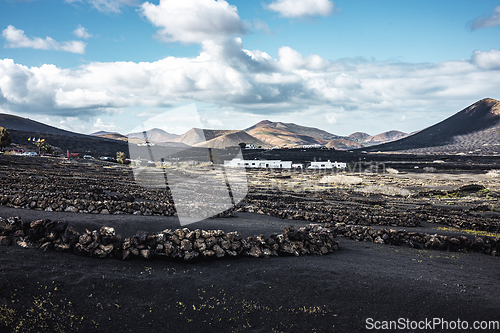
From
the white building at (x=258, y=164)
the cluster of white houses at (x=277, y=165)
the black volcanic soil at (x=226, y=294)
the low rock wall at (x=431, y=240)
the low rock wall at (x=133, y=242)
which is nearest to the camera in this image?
the black volcanic soil at (x=226, y=294)

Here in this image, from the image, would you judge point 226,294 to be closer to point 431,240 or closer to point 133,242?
point 133,242

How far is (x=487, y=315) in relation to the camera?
5988mm

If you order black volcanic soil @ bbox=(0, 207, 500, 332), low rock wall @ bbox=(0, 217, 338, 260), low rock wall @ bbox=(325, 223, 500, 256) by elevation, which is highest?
low rock wall @ bbox=(0, 217, 338, 260)

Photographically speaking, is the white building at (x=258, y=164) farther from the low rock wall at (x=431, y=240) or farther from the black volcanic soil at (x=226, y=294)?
the black volcanic soil at (x=226, y=294)

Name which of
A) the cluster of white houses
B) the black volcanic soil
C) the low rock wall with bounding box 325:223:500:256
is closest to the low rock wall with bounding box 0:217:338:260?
the black volcanic soil

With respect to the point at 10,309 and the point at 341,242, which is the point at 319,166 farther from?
the point at 10,309

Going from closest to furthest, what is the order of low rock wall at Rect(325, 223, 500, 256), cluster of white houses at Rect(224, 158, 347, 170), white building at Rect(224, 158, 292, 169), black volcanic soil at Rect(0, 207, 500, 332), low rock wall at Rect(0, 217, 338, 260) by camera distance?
black volcanic soil at Rect(0, 207, 500, 332) < low rock wall at Rect(0, 217, 338, 260) < low rock wall at Rect(325, 223, 500, 256) < cluster of white houses at Rect(224, 158, 347, 170) < white building at Rect(224, 158, 292, 169)

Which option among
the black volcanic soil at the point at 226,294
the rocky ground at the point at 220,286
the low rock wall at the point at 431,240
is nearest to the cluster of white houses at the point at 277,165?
the low rock wall at the point at 431,240

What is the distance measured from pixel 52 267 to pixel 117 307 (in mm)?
1961

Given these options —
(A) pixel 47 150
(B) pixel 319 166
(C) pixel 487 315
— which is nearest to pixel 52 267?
(C) pixel 487 315

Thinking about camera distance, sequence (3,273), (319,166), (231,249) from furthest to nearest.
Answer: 1. (319,166)
2. (231,249)
3. (3,273)

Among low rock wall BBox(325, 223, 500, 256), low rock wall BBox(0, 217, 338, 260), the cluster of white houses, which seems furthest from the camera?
the cluster of white houses

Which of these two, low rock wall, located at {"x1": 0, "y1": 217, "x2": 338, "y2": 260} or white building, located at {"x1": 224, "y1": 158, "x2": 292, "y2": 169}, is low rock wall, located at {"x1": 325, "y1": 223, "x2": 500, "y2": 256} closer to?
low rock wall, located at {"x1": 0, "y1": 217, "x2": 338, "y2": 260}

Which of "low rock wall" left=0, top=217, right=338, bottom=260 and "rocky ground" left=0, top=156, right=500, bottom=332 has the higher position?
"low rock wall" left=0, top=217, right=338, bottom=260
